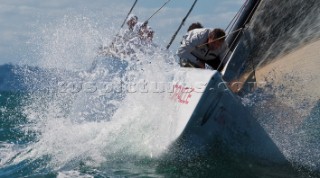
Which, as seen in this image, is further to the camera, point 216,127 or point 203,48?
point 203,48

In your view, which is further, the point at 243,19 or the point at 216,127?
the point at 243,19

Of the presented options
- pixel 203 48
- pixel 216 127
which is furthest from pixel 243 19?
pixel 216 127

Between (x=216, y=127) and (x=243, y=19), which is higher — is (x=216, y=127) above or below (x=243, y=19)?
below

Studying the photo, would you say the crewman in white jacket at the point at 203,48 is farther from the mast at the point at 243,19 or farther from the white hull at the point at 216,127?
the white hull at the point at 216,127

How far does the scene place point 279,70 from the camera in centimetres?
516

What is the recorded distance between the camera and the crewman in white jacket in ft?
18.0

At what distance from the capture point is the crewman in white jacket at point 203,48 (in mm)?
5488

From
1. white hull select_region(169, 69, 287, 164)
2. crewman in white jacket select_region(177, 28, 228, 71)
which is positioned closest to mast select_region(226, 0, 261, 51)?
crewman in white jacket select_region(177, 28, 228, 71)

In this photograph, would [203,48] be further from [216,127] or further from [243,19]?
[216,127]

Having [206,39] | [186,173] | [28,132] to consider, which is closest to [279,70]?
[206,39]

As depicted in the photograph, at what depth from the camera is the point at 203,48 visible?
18.4ft

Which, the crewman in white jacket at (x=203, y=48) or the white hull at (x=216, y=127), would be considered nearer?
the white hull at (x=216, y=127)

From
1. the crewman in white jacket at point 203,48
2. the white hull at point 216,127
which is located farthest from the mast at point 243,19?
the white hull at point 216,127

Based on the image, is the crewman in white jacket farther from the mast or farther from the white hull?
the white hull
